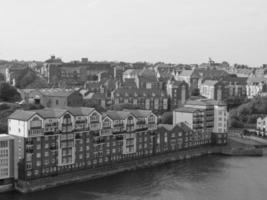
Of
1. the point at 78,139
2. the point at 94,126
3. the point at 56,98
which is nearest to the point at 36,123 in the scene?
the point at 78,139

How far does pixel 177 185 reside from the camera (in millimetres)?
18078

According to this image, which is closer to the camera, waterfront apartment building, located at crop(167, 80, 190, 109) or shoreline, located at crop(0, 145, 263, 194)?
shoreline, located at crop(0, 145, 263, 194)

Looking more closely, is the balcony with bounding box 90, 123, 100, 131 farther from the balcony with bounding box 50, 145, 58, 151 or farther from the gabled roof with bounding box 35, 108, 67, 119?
the balcony with bounding box 50, 145, 58, 151

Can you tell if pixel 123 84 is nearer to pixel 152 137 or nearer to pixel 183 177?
pixel 152 137

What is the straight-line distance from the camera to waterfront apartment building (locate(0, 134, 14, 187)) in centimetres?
1709

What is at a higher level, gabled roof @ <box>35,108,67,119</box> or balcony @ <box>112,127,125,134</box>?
gabled roof @ <box>35,108,67,119</box>

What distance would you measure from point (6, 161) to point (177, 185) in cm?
625

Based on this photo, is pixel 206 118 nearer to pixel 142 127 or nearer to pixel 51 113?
pixel 142 127

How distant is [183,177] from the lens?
19.4 metres

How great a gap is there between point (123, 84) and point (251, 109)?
9423 mm

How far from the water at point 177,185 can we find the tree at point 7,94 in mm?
11752

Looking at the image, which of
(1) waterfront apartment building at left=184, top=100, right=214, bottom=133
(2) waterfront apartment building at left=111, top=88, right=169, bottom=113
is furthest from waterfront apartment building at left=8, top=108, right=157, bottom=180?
(2) waterfront apartment building at left=111, top=88, right=169, bottom=113

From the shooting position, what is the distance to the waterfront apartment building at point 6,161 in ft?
56.1

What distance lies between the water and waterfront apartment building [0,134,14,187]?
2.58ft
